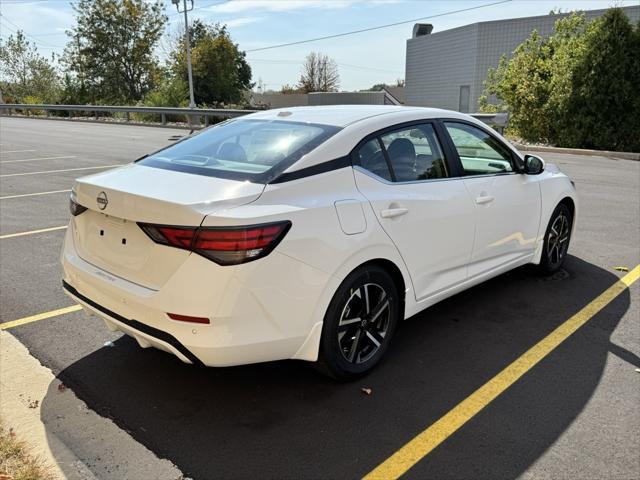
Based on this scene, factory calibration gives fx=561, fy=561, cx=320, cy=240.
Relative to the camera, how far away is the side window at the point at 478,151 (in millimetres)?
4168

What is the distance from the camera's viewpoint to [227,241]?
265 centimetres

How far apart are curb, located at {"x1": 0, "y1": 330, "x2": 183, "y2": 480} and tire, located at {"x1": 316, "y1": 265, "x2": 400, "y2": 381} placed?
1031mm

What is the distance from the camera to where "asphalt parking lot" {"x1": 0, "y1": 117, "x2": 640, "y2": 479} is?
272 cm

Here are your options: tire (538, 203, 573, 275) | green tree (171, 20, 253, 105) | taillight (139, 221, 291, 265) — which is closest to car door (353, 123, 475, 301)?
taillight (139, 221, 291, 265)

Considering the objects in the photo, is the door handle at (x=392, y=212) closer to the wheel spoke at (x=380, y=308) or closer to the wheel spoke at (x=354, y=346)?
the wheel spoke at (x=380, y=308)

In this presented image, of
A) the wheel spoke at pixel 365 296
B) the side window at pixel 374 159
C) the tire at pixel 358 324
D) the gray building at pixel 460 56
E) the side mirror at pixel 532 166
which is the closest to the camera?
the tire at pixel 358 324

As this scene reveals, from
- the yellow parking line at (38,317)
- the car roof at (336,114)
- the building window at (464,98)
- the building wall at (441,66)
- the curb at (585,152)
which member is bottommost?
the yellow parking line at (38,317)

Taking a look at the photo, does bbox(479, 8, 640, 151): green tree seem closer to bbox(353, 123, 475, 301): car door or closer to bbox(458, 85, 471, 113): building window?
bbox(353, 123, 475, 301): car door

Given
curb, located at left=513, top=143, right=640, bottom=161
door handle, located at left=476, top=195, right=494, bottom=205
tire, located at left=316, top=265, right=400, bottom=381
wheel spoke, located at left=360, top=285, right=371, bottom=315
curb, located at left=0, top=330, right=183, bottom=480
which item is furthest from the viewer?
curb, located at left=513, top=143, right=640, bottom=161

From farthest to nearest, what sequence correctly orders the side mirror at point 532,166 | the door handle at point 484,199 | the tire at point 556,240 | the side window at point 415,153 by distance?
the tire at point 556,240, the side mirror at point 532,166, the door handle at point 484,199, the side window at point 415,153

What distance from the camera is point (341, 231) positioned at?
3.04m

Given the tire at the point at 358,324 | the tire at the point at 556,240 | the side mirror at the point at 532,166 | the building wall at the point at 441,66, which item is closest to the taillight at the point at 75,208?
the tire at the point at 358,324

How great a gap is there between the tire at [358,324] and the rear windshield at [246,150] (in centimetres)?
78

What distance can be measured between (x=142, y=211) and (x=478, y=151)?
2749mm
